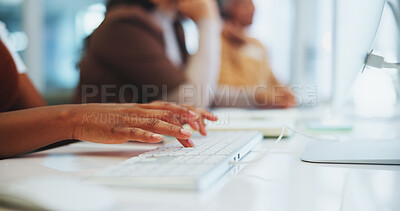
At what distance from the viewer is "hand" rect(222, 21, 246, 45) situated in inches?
97.3

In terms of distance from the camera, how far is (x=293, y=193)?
1.15 ft

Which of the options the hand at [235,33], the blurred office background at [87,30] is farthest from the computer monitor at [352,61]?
the hand at [235,33]

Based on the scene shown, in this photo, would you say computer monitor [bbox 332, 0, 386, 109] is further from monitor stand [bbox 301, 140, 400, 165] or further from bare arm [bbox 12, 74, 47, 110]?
bare arm [bbox 12, 74, 47, 110]

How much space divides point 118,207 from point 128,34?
3.02 ft

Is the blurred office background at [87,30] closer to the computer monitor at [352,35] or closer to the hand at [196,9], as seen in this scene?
the hand at [196,9]

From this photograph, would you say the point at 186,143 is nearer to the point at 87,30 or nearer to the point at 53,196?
the point at 53,196

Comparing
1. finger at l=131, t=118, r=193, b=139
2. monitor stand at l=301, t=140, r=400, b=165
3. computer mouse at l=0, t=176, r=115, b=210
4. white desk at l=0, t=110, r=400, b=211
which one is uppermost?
finger at l=131, t=118, r=193, b=139

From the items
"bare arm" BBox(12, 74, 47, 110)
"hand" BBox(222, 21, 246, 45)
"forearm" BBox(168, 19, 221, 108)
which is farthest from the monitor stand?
"hand" BBox(222, 21, 246, 45)

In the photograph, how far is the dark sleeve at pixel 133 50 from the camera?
3.72ft

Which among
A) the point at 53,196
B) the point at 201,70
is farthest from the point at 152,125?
the point at 201,70

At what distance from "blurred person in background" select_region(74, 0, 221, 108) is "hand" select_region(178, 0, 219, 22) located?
0.17 ft

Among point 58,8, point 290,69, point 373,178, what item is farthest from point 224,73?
point 373,178

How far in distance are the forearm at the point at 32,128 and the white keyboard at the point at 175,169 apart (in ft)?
0.59

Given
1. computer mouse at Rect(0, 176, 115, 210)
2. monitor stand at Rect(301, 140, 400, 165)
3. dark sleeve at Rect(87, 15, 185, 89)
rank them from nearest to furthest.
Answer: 1. computer mouse at Rect(0, 176, 115, 210)
2. monitor stand at Rect(301, 140, 400, 165)
3. dark sleeve at Rect(87, 15, 185, 89)
